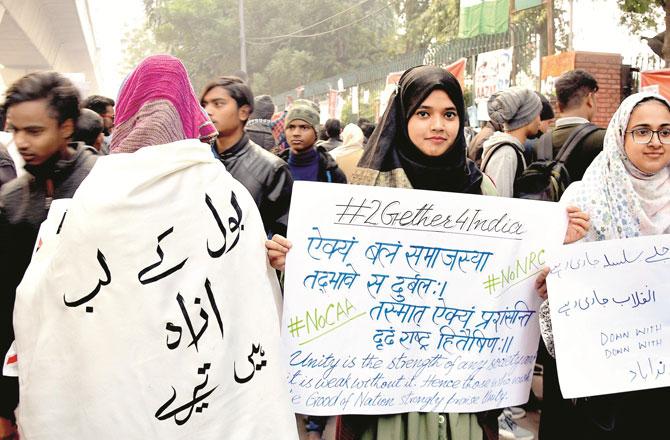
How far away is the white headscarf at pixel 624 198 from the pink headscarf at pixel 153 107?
155 centimetres

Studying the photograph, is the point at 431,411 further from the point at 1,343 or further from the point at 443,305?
the point at 1,343

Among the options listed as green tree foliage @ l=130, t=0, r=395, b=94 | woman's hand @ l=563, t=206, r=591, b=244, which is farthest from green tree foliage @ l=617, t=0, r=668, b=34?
green tree foliage @ l=130, t=0, r=395, b=94

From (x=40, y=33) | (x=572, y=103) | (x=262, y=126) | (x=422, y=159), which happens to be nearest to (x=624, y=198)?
(x=422, y=159)

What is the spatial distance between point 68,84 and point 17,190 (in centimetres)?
48

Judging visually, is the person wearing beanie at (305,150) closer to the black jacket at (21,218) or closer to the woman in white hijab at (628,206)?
the black jacket at (21,218)

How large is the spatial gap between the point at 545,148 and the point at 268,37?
171ft

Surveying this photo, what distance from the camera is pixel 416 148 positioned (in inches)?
98.4

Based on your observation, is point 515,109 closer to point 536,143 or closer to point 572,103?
point 572,103

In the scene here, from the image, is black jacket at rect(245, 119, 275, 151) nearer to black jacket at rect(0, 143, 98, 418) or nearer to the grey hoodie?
the grey hoodie

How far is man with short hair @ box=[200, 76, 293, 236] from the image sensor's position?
3814 millimetres

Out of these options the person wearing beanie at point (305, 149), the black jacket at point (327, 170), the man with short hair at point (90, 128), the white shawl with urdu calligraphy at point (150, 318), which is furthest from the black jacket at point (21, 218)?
the black jacket at point (327, 170)

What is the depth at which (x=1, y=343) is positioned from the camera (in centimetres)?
256

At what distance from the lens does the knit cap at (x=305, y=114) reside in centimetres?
552

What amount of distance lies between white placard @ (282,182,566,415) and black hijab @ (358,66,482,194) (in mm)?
121
